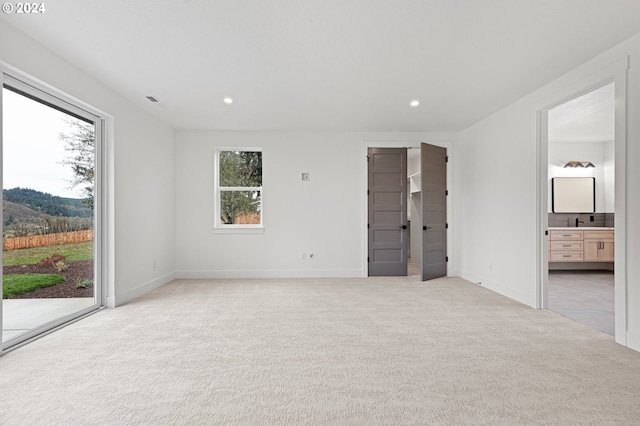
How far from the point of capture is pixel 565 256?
6266 millimetres

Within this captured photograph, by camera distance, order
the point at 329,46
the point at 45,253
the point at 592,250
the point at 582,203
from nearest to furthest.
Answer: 1. the point at 329,46
2. the point at 45,253
3. the point at 592,250
4. the point at 582,203

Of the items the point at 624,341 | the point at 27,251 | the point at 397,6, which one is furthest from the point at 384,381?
the point at 27,251

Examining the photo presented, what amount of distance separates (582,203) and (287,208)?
6.15m

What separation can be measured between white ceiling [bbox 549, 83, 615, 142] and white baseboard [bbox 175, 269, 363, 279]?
4.09 m

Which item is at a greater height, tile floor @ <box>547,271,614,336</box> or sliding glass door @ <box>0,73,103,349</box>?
sliding glass door @ <box>0,73,103,349</box>

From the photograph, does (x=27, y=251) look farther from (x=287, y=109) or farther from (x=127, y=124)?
(x=287, y=109)

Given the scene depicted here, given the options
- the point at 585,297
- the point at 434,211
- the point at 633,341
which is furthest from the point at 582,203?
the point at 633,341

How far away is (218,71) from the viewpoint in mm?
3434

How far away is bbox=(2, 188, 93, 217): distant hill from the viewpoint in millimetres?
2820

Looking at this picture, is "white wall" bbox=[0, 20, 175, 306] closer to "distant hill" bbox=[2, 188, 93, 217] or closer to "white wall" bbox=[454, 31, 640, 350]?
"distant hill" bbox=[2, 188, 93, 217]

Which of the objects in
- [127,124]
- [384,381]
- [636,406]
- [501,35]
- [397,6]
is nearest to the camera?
[636,406]

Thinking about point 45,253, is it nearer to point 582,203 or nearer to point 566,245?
point 566,245

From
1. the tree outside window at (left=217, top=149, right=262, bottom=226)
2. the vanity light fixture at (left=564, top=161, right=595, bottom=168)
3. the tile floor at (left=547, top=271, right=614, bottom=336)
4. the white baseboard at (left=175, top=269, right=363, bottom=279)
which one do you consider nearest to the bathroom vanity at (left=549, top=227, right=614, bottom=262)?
the tile floor at (left=547, top=271, right=614, bottom=336)

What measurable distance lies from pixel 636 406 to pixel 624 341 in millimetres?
1187
